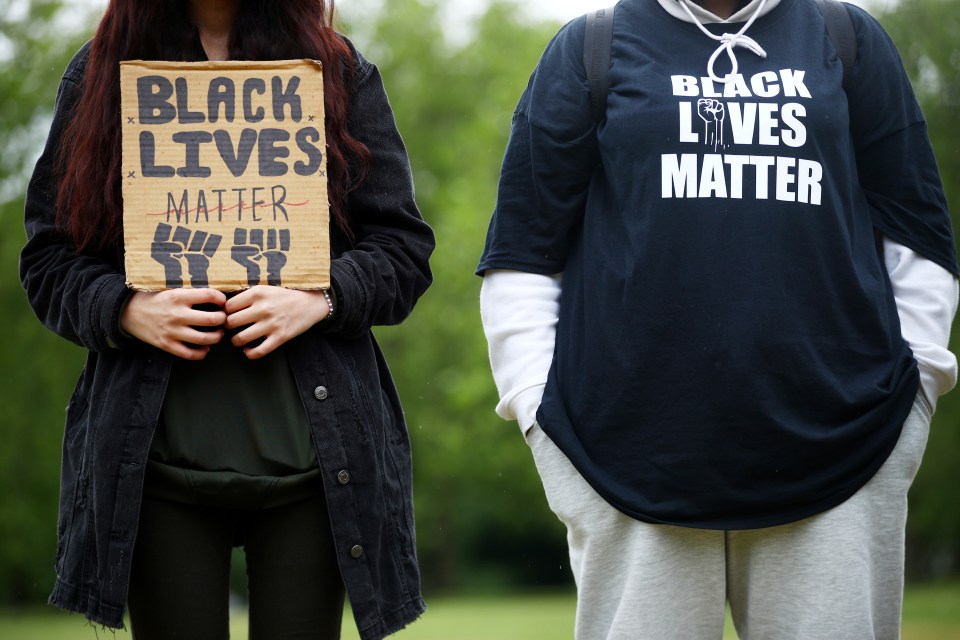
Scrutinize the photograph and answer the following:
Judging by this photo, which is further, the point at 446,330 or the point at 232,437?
the point at 446,330

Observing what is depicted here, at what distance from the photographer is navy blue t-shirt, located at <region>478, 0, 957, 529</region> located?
224cm

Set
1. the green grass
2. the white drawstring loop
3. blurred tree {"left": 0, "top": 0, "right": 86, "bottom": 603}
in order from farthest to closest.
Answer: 1. blurred tree {"left": 0, "top": 0, "right": 86, "bottom": 603}
2. the green grass
3. the white drawstring loop

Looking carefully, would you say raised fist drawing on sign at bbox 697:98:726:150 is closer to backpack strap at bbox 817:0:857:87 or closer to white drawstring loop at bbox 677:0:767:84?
white drawstring loop at bbox 677:0:767:84

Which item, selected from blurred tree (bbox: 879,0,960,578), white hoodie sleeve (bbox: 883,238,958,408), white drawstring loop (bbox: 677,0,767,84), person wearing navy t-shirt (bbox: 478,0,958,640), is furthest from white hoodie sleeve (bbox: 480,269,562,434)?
blurred tree (bbox: 879,0,960,578)

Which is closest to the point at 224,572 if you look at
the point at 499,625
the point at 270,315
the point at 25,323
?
the point at 270,315

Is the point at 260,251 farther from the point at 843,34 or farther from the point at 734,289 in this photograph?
the point at 843,34

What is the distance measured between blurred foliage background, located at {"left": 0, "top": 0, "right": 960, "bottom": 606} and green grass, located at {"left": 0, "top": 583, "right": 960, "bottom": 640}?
188 cm

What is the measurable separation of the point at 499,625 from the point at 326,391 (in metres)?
12.1

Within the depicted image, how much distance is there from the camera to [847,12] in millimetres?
2467

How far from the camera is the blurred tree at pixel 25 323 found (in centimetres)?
1731

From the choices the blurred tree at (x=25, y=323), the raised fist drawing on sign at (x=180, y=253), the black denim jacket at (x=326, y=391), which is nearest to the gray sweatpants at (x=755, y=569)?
the black denim jacket at (x=326, y=391)

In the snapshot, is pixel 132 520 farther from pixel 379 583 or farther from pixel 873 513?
pixel 873 513

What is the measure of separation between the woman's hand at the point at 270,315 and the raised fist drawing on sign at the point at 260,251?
0.11ft

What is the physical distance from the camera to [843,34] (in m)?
2.43
